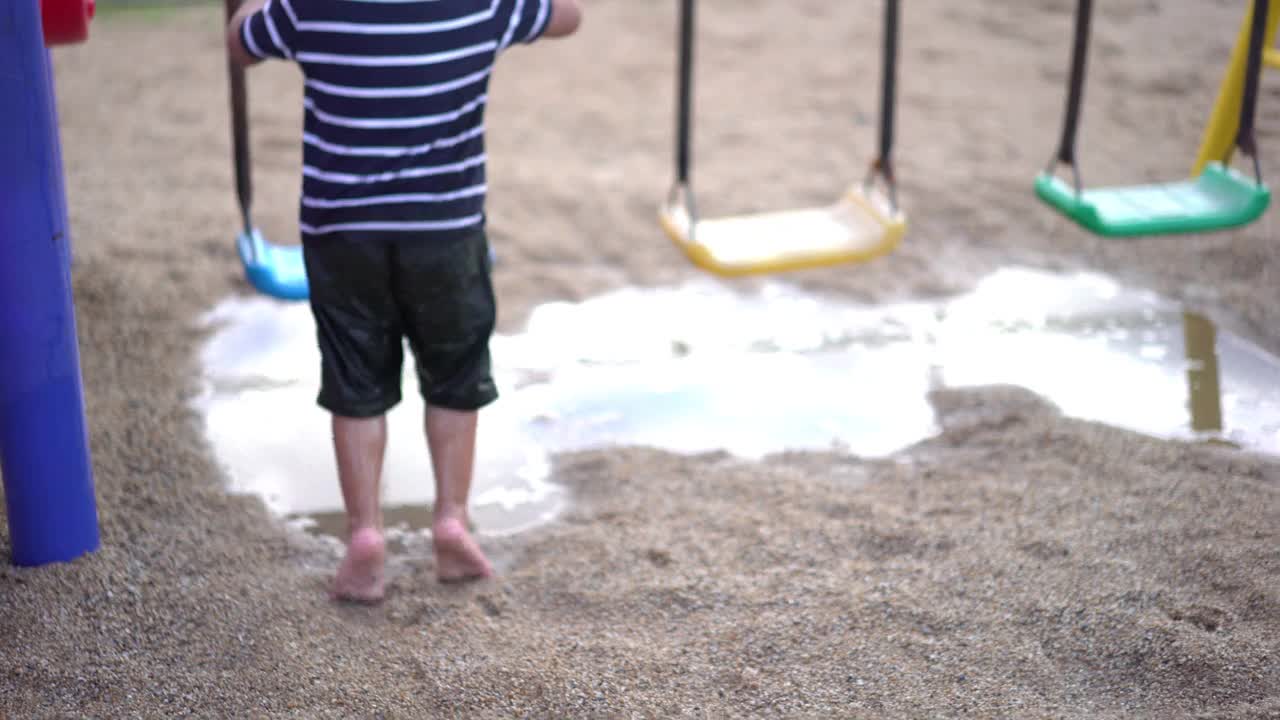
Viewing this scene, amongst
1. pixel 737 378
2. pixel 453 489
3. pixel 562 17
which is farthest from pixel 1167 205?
pixel 453 489

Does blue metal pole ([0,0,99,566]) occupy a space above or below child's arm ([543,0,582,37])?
below

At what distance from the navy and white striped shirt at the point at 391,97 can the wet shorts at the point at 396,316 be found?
0.15 feet

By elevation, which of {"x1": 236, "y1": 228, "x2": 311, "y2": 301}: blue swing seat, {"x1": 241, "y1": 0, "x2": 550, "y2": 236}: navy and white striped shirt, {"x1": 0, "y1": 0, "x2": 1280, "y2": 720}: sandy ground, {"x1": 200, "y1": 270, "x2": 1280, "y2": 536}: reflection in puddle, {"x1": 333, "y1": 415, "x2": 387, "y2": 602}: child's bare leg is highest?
{"x1": 241, "y1": 0, "x2": 550, "y2": 236}: navy and white striped shirt

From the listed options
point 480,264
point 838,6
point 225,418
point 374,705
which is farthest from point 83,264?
point 838,6

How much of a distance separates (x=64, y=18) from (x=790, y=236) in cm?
146

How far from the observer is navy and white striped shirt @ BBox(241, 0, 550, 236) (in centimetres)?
219

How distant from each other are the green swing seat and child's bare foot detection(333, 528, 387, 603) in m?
1.62

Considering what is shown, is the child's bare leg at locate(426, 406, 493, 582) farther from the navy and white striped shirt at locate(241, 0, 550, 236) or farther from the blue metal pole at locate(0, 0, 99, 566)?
the blue metal pole at locate(0, 0, 99, 566)

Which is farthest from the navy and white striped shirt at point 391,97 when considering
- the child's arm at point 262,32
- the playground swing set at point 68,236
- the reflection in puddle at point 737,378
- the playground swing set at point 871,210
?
the reflection in puddle at point 737,378

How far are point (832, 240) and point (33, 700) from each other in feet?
5.71

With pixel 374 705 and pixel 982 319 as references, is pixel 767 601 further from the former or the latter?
pixel 982 319

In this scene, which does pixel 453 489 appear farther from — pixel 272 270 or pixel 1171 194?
pixel 1171 194

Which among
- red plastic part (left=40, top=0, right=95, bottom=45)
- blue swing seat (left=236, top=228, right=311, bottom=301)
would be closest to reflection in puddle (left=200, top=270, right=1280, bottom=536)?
blue swing seat (left=236, top=228, right=311, bottom=301)

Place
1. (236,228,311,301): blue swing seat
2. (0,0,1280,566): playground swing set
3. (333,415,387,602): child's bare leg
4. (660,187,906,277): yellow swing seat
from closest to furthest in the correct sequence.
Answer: (0,0,1280,566): playground swing set < (333,415,387,602): child's bare leg < (236,228,311,301): blue swing seat < (660,187,906,277): yellow swing seat
